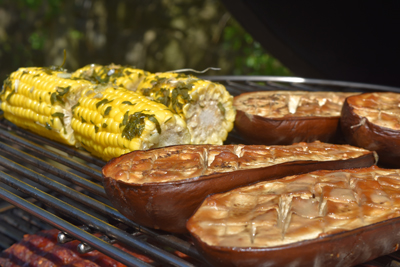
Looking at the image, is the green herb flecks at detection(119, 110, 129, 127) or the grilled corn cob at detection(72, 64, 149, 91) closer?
the green herb flecks at detection(119, 110, 129, 127)

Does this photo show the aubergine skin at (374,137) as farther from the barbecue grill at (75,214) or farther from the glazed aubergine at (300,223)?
the barbecue grill at (75,214)

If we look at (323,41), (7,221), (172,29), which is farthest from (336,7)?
(172,29)

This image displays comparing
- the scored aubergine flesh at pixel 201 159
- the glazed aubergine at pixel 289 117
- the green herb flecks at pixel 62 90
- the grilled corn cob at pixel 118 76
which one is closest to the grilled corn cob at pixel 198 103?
the glazed aubergine at pixel 289 117

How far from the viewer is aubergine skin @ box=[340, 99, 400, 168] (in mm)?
1872

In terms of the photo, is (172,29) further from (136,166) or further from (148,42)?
(136,166)

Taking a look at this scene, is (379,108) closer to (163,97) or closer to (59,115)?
(163,97)

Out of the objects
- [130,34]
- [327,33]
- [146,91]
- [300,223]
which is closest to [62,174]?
[146,91]

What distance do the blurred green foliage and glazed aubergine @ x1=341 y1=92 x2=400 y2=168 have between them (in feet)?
19.3

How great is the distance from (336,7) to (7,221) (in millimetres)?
3074

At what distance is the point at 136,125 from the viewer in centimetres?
191

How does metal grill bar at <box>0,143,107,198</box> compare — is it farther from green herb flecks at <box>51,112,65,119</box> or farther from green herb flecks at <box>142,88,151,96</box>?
green herb flecks at <box>142,88,151,96</box>

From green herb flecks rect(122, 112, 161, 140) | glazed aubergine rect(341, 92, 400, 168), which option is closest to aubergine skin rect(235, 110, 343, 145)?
glazed aubergine rect(341, 92, 400, 168)

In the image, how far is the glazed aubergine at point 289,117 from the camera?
2.16m

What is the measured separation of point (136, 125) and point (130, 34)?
6.38m
